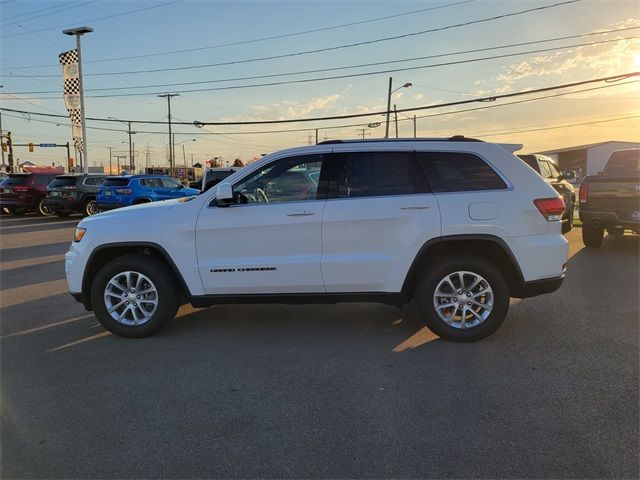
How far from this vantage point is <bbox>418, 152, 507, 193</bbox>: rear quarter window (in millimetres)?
4668

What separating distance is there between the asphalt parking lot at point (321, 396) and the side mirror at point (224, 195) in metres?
1.38

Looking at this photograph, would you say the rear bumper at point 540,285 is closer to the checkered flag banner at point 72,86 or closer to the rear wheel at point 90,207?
the rear wheel at point 90,207

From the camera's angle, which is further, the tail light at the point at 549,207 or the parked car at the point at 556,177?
the parked car at the point at 556,177

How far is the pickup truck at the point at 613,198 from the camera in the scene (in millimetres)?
8781

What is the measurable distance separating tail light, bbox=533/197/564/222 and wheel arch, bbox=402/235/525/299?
0.49 metres

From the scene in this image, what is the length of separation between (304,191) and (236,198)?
688 mm

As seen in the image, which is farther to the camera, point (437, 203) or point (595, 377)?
point (437, 203)

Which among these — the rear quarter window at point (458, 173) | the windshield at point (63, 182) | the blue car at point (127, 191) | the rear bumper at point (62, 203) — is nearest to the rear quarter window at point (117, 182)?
the blue car at point (127, 191)

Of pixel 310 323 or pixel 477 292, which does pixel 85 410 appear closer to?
pixel 310 323

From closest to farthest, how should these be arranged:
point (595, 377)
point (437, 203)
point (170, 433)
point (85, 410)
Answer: point (170, 433), point (85, 410), point (595, 377), point (437, 203)

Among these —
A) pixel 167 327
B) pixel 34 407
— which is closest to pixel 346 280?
pixel 167 327

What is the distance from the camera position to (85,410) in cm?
344

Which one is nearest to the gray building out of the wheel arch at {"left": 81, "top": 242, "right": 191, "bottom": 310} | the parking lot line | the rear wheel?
the rear wheel

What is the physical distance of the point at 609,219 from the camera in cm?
915
